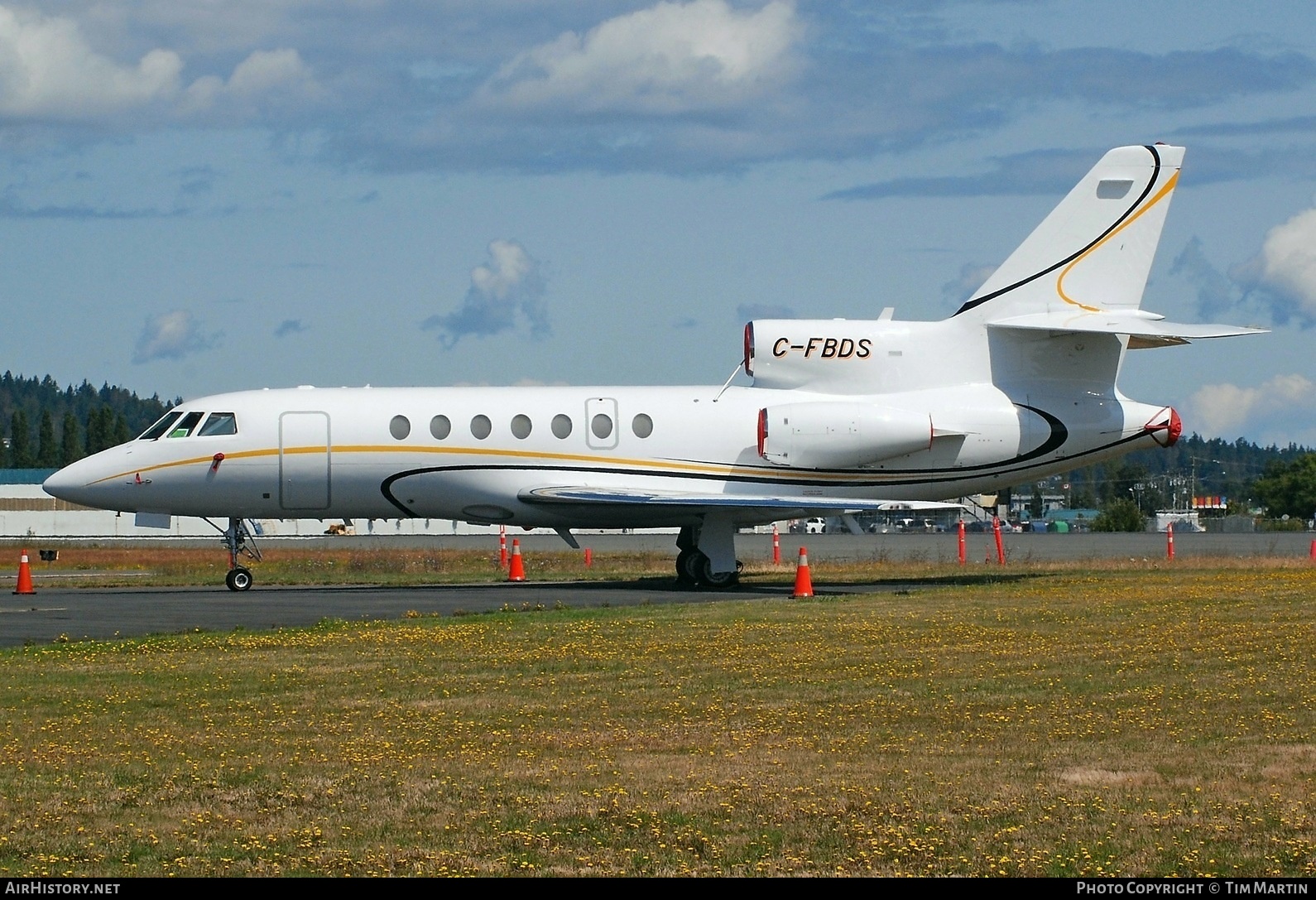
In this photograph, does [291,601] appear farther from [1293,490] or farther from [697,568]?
[1293,490]

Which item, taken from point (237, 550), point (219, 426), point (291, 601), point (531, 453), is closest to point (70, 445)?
point (237, 550)

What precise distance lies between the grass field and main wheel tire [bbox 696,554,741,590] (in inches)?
352

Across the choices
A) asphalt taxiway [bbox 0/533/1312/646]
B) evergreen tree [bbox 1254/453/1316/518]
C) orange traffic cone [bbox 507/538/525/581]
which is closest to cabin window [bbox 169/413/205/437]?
asphalt taxiway [bbox 0/533/1312/646]

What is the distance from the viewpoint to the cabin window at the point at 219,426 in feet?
90.6

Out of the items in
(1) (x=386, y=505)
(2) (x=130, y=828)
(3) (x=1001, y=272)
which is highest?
(3) (x=1001, y=272)

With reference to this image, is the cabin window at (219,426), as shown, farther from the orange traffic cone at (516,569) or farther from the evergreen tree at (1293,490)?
the evergreen tree at (1293,490)

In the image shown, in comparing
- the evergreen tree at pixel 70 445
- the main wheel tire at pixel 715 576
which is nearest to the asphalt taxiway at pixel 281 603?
the main wheel tire at pixel 715 576

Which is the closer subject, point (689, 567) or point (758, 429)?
point (758, 429)

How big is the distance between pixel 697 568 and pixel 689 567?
0.77 ft

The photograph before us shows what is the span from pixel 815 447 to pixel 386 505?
7515 millimetres

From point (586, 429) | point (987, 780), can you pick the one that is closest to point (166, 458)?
point (586, 429)

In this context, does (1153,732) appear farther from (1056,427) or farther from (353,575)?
(353,575)

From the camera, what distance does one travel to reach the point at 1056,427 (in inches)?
1088

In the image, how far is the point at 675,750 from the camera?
33.6ft
